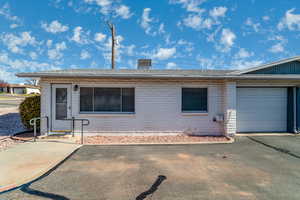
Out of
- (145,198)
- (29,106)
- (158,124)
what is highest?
(29,106)

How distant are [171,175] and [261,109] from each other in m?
5.93

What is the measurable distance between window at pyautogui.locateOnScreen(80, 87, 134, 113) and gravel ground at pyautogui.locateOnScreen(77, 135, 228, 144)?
1.12m

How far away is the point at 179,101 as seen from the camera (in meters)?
6.88

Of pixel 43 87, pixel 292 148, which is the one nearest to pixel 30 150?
pixel 43 87

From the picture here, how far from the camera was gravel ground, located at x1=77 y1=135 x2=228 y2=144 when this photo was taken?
606cm

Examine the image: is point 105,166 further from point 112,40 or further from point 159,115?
point 112,40

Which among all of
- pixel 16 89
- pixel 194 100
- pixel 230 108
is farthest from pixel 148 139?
pixel 16 89

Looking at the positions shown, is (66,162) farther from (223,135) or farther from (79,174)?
(223,135)

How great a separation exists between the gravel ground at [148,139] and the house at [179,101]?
27cm

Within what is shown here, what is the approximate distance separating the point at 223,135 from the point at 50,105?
7.30m

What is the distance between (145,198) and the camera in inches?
105

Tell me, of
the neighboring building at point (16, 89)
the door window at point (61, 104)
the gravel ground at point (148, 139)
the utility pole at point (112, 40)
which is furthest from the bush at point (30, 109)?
the neighboring building at point (16, 89)

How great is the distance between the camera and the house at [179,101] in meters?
6.62

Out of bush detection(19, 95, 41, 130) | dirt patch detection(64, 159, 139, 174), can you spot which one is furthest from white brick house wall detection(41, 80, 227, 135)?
dirt patch detection(64, 159, 139, 174)
